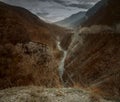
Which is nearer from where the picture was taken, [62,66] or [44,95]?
[44,95]

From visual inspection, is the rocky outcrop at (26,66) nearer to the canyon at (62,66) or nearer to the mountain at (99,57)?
the canyon at (62,66)

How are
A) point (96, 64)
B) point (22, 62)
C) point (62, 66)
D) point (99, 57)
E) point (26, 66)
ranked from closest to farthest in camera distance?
point (26, 66)
point (22, 62)
point (96, 64)
point (99, 57)
point (62, 66)

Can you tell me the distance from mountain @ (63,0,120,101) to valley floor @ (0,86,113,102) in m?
11.6

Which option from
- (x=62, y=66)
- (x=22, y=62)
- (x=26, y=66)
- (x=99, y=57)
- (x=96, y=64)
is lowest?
(x=62, y=66)

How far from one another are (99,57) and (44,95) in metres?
22.7

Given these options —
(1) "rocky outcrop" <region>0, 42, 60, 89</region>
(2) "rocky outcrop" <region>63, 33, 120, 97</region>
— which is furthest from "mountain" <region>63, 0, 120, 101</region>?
(1) "rocky outcrop" <region>0, 42, 60, 89</region>

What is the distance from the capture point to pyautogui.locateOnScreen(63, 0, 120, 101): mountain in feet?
88.4

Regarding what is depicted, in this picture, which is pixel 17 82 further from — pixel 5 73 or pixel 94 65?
pixel 94 65

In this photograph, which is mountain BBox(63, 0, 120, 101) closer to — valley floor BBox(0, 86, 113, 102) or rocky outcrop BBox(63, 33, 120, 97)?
rocky outcrop BBox(63, 33, 120, 97)

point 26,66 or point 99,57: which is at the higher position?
point 26,66

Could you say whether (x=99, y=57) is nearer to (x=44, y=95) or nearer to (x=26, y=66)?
(x=26, y=66)

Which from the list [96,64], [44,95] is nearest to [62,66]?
[96,64]

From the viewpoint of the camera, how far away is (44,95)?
11562 millimetres

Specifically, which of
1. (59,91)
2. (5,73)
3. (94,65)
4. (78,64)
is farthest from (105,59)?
(59,91)
